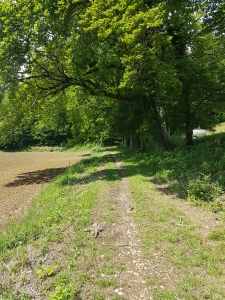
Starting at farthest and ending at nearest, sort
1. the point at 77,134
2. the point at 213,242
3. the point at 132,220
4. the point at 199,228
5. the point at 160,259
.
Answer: the point at 77,134 < the point at 132,220 < the point at 199,228 < the point at 213,242 < the point at 160,259

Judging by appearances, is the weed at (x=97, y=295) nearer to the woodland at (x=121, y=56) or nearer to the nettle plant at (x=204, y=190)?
the nettle plant at (x=204, y=190)

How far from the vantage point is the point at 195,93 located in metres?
17.8

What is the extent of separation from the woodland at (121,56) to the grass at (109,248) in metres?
6.93

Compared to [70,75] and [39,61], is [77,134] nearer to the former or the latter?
[70,75]

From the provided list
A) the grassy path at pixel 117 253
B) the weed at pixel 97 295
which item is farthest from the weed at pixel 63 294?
the weed at pixel 97 295

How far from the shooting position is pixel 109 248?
6.07 meters

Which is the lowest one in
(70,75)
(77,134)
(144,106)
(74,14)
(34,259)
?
(34,259)

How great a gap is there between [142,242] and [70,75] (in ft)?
47.3

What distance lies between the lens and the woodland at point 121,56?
42.9ft

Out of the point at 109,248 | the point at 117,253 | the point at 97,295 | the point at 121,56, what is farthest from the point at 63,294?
the point at 121,56

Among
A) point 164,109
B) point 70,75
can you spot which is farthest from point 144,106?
point 70,75

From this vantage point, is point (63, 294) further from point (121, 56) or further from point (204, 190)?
point (121, 56)

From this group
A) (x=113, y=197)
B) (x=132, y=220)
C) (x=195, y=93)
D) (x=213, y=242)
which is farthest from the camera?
(x=195, y=93)

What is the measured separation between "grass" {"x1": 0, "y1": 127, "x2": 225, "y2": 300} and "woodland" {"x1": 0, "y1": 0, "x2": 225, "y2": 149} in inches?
273
